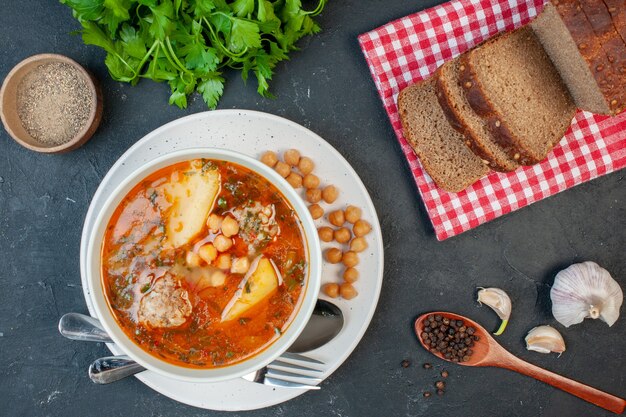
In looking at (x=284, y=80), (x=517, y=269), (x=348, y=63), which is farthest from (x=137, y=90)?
(x=517, y=269)

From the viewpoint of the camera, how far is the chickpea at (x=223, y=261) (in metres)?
2.43

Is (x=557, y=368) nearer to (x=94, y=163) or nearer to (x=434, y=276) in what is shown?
(x=434, y=276)

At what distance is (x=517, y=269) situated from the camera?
303 centimetres

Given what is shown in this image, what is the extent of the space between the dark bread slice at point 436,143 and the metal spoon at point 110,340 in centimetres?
79

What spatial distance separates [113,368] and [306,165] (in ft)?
3.87

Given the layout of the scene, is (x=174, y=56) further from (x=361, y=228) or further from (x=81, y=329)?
(x=81, y=329)

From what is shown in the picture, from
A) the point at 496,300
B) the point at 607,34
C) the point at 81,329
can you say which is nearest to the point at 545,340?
the point at 496,300

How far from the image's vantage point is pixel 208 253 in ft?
7.89

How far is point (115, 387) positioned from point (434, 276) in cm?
165

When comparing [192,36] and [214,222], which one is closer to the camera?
[214,222]

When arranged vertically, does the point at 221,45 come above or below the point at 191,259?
above

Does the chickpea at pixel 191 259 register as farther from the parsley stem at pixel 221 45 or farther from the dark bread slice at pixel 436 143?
the dark bread slice at pixel 436 143

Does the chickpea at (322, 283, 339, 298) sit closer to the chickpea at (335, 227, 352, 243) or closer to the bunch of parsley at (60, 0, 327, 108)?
the chickpea at (335, 227, 352, 243)

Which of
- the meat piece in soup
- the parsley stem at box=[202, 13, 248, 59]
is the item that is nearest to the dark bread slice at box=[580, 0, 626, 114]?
the parsley stem at box=[202, 13, 248, 59]
